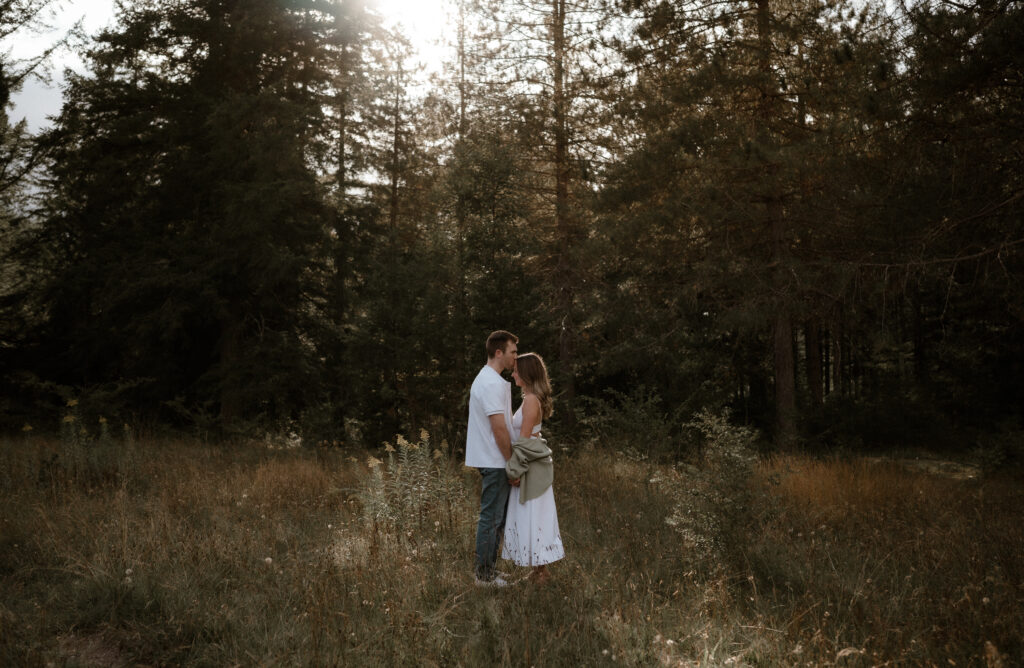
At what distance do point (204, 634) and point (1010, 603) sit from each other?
501 cm

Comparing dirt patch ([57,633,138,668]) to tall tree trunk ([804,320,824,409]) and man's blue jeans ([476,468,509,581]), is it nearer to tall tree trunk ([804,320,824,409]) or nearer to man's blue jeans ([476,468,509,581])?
man's blue jeans ([476,468,509,581])

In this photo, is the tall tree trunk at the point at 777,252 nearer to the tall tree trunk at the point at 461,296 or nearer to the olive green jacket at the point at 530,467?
the tall tree trunk at the point at 461,296

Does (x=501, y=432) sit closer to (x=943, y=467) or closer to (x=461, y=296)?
(x=461, y=296)

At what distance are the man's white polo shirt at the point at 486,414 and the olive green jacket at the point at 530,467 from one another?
0.38 feet

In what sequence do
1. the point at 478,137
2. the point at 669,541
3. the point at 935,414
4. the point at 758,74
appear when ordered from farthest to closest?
the point at 935,414 → the point at 478,137 → the point at 758,74 → the point at 669,541

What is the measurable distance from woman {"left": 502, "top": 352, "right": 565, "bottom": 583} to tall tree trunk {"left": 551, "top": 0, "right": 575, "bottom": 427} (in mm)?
9754

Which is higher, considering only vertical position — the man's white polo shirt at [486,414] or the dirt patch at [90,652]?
the man's white polo shirt at [486,414]

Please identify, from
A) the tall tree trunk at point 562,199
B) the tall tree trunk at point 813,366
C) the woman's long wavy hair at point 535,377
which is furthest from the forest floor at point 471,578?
the tall tree trunk at point 813,366

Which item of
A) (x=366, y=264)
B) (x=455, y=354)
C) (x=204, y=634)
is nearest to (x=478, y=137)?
(x=366, y=264)

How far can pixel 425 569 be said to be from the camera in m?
5.25

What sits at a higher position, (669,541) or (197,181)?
(197,181)

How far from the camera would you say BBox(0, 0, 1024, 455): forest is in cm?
1001

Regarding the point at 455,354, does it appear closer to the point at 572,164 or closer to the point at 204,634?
the point at 572,164

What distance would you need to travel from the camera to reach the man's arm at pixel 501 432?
17.1ft
